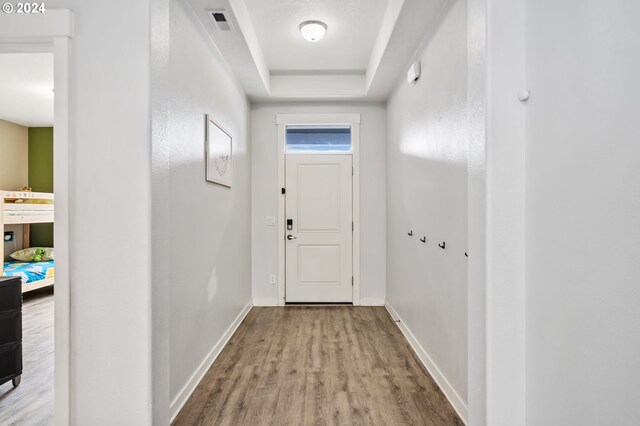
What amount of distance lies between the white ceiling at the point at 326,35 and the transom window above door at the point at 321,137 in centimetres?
71

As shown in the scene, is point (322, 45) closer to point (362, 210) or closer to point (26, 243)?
point (362, 210)

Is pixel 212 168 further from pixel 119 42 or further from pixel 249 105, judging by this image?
pixel 249 105

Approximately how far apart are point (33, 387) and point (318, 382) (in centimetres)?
184

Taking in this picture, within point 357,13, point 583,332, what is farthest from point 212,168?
point 583,332

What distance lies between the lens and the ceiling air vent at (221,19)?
7.20 feet

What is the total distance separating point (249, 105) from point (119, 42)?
8.99 ft

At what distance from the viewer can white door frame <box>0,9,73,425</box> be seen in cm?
138

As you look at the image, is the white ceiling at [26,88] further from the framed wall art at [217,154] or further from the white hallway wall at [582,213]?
the white hallway wall at [582,213]

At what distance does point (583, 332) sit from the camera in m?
1.07

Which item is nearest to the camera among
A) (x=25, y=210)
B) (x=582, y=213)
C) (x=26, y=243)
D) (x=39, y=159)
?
(x=582, y=213)

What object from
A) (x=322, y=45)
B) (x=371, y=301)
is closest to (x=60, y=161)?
(x=322, y=45)

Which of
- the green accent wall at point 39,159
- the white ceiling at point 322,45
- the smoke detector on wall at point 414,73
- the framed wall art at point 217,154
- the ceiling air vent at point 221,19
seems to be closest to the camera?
the ceiling air vent at point 221,19

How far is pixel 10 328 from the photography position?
205cm

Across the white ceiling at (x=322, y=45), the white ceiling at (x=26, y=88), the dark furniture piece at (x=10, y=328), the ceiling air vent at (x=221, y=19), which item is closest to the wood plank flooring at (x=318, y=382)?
the dark furniture piece at (x=10, y=328)
